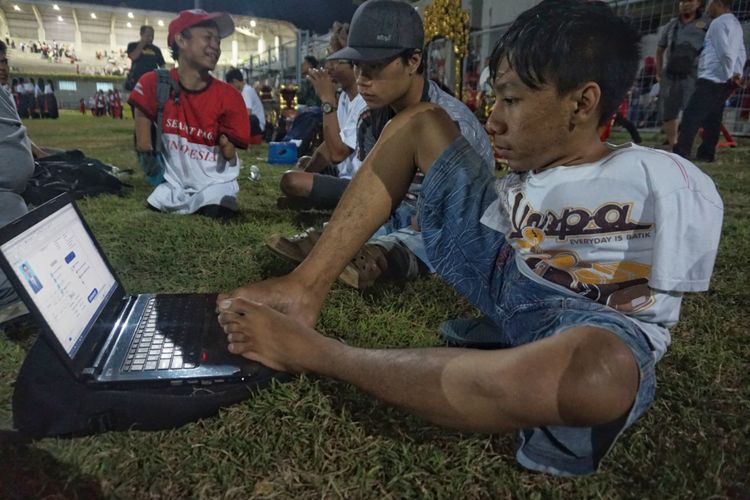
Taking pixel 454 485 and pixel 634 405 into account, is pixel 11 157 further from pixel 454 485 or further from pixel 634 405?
pixel 634 405

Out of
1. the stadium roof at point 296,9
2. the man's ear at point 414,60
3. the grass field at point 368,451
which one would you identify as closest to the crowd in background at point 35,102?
the stadium roof at point 296,9

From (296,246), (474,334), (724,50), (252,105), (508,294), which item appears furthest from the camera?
(252,105)

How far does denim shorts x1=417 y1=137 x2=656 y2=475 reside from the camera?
105 cm

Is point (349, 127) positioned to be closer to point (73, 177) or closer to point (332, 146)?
point (332, 146)

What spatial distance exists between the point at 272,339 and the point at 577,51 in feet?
3.29

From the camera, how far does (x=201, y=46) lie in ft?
11.1

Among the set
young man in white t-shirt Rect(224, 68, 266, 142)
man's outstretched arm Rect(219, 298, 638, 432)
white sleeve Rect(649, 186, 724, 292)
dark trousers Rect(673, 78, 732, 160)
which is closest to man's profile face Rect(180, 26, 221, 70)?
man's outstretched arm Rect(219, 298, 638, 432)

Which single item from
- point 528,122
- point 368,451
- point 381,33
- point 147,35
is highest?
point 147,35

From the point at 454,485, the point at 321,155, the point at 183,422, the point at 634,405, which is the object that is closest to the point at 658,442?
the point at 634,405

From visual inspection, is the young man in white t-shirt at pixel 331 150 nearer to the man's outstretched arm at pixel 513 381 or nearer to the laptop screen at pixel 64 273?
the laptop screen at pixel 64 273

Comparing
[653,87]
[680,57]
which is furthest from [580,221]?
[653,87]

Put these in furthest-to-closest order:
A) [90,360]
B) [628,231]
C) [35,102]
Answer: [35,102]
[90,360]
[628,231]

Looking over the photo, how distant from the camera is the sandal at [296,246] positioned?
2332 mm

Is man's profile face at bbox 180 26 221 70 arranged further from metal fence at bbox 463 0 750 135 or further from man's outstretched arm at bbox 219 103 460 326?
metal fence at bbox 463 0 750 135
